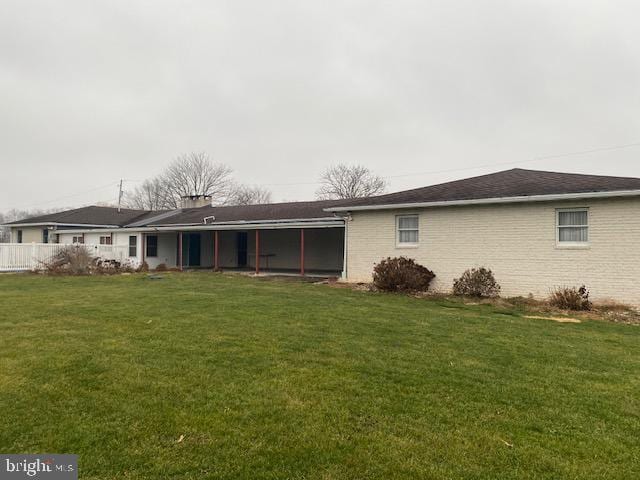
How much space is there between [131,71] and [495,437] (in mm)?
20466

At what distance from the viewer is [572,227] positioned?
12070mm

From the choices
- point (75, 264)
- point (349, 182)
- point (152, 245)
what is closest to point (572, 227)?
point (75, 264)

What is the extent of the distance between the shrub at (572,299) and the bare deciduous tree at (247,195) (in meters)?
49.9

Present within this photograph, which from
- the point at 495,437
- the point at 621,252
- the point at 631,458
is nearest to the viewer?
the point at 631,458

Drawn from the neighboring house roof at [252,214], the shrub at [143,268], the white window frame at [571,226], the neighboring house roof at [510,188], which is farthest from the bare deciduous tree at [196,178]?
the white window frame at [571,226]

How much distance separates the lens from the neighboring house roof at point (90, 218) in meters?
28.4

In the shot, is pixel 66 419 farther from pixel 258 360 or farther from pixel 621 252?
pixel 621 252

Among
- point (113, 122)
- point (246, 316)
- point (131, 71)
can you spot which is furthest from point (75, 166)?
point (246, 316)

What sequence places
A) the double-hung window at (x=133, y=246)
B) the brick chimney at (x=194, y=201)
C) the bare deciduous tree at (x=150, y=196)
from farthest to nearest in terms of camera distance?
the bare deciduous tree at (x=150, y=196), the brick chimney at (x=194, y=201), the double-hung window at (x=133, y=246)

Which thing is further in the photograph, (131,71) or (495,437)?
(131,71)

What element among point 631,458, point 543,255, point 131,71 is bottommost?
point 631,458

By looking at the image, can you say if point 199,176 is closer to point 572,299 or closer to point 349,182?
point 349,182

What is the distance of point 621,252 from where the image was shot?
11.3m

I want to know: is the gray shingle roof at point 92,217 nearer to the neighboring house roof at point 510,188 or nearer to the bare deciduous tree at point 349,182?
the neighboring house roof at point 510,188
